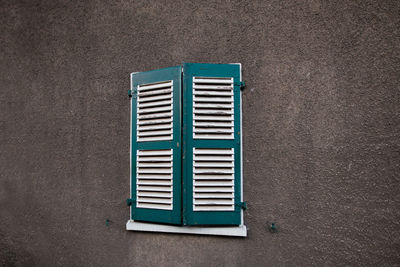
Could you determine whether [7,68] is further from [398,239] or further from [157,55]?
[398,239]

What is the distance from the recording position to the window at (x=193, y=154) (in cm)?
227

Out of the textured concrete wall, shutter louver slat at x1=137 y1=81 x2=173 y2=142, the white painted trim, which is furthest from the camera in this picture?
shutter louver slat at x1=137 y1=81 x2=173 y2=142

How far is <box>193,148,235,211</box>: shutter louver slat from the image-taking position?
7.41 ft

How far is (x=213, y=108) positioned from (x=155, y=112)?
617 mm

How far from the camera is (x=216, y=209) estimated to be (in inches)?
88.7

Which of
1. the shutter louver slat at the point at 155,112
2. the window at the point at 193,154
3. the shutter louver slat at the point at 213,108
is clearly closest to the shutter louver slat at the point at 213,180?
the window at the point at 193,154

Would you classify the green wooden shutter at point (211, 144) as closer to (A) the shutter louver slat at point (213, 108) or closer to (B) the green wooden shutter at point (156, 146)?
(A) the shutter louver slat at point (213, 108)

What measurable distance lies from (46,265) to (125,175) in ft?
4.93

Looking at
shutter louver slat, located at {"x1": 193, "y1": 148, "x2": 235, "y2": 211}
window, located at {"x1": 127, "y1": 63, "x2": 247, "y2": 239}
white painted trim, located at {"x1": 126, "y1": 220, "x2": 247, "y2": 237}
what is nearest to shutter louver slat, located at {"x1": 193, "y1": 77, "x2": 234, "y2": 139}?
window, located at {"x1": 127, "y1": 63, "x2": 247, "y2": 239}

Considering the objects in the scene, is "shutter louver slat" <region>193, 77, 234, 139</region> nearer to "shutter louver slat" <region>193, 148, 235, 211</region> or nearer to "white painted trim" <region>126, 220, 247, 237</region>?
"shutter louver slat" <region>193, 148, 235, 211</region>

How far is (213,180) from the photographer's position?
2301 mm

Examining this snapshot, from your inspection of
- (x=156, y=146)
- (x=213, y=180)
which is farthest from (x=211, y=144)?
(x=156, y=146)

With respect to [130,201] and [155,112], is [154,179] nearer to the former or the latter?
[130,201]

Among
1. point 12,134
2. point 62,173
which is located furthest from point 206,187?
point 12,134
